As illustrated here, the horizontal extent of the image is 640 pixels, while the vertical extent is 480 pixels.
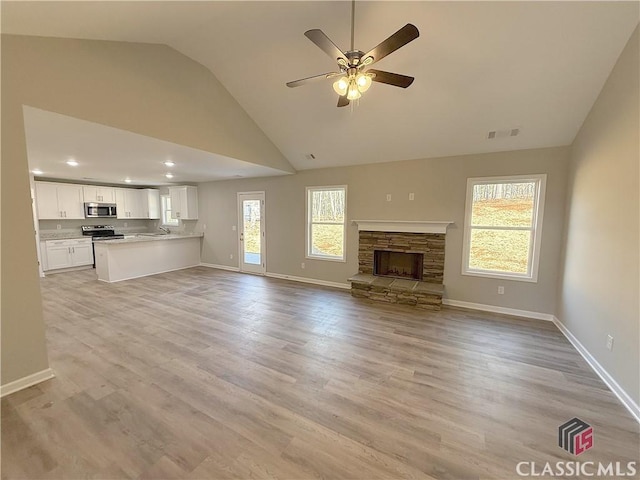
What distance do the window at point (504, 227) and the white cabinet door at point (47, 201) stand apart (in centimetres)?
908

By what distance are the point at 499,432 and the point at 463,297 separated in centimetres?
282

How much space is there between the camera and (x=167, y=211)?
8094 millimetres

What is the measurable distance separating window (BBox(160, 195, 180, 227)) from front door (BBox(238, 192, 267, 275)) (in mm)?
2639

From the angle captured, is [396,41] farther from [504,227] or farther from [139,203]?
[139,203]

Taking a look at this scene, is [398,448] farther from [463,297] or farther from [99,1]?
[99,1]

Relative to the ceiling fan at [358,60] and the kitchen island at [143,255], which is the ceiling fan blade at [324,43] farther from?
the kitchen island at [143,255]

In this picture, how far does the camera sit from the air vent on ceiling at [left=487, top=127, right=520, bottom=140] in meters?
3.55

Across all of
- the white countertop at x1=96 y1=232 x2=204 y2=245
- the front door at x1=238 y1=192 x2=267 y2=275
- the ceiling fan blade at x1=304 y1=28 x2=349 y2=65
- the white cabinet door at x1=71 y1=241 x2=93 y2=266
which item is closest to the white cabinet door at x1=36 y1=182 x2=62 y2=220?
the white cabinet door at x1=71 y1=241 x2=93 y2=266

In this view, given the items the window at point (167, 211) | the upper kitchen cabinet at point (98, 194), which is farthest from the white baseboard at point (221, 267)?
the upper kitchen cabinet at point (98, 194)

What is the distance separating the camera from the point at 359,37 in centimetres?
276

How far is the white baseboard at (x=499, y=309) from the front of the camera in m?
3.91

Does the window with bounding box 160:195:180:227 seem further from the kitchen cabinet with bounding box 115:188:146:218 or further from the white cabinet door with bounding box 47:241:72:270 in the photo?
the white cabinet door with bounding box 47:241:72:270

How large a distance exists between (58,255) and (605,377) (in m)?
9.76

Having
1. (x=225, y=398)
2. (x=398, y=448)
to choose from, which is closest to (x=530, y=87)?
(x=398, y=448)
